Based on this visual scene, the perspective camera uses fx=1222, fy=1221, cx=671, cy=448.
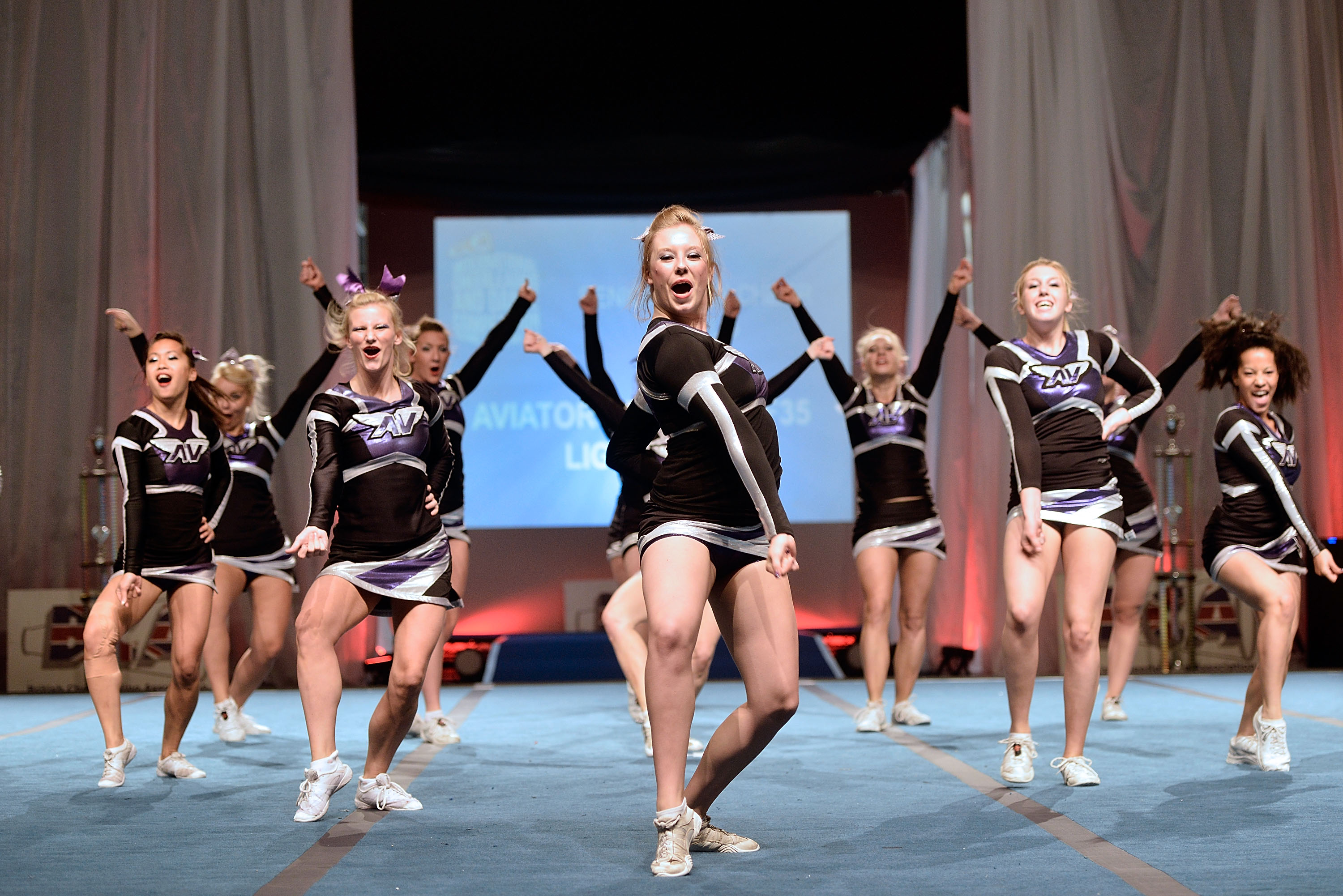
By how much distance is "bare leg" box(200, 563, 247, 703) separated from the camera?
16.0ft

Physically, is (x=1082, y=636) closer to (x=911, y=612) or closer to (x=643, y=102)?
(x=911, y=612)

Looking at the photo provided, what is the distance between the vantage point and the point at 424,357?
4891 millimetres

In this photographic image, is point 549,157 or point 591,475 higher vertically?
point 549,157

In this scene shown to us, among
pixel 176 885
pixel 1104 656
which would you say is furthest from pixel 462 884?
pixel 1104 656

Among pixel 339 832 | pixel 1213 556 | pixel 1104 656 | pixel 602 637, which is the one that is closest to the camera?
pixel 339 832

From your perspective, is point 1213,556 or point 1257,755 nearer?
point 1257,755

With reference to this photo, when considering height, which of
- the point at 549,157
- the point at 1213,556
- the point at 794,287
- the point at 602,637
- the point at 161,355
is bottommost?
the point at 602,637

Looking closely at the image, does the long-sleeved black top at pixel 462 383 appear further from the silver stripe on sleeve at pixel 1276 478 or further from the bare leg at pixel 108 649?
the silver stripe on sleeve at pixel 1276 478

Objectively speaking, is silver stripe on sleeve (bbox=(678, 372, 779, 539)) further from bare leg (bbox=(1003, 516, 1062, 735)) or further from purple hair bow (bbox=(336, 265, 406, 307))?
purple hair bow (bbox=(336, 265, 406, 307))

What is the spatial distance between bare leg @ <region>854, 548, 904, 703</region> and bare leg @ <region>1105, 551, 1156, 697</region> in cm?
96

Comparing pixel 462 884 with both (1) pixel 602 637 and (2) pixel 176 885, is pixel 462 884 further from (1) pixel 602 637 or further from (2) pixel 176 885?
(1) pixel 602 637

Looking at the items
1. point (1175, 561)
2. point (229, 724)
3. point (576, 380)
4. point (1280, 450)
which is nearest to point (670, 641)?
point (576, 380)

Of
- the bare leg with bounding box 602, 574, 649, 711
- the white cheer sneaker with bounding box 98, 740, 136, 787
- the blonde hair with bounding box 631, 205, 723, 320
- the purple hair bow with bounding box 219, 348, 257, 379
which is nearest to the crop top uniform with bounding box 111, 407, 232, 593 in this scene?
the white cheer sneaker with bounding box 98, 740, 136, 787

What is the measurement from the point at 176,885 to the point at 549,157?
24.2ft
